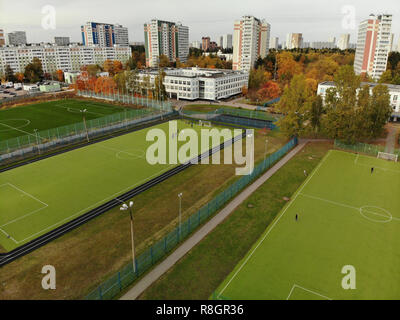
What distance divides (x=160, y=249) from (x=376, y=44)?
389 feet

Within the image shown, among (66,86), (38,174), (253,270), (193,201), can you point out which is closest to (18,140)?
(38,174)

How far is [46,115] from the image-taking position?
237 feet

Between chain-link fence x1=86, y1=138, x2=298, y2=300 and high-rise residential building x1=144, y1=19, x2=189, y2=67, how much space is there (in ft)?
438

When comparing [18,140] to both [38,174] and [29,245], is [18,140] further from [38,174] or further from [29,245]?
[29,245]

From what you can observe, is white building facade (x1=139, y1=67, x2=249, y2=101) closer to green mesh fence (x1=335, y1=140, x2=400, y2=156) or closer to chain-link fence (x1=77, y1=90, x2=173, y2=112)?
chain-link fence (x1=77, y1=90, x2=173, y2=112)

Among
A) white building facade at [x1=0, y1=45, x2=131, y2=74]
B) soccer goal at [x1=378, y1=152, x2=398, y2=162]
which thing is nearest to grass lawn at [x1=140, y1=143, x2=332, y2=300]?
soccer goal at [x1=378, y1=152, x2=398, y2=162]

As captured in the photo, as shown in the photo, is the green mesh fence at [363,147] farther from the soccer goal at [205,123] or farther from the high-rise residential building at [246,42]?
the high-rise residential building at [246,42]

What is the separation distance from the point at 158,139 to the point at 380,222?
38296 millimetres

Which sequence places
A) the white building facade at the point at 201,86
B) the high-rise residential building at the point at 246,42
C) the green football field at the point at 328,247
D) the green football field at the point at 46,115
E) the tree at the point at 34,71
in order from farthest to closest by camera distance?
the high-rise residential building at the point at 246,42 < the tree at the point at 34,71 < the white building facade at the point at 201,86 < the green football field at the point at 46,115 < the green football field at the point at 328,247

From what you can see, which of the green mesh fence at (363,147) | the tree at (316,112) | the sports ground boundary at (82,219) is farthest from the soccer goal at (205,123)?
the green mesh fence at (363,147)

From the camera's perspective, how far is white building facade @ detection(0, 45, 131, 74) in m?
128

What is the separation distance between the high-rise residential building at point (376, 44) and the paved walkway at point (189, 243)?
9394 cm

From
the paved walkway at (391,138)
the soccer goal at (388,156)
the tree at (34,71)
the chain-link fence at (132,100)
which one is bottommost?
the soccer goal at (388,156)

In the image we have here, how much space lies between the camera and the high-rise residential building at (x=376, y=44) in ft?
343
